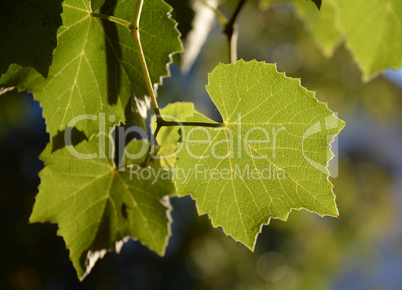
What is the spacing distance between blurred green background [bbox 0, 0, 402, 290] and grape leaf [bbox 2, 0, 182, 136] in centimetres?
331

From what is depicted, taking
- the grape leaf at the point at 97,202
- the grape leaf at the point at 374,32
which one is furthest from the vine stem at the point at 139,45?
the grape leaf at the point at 374,32

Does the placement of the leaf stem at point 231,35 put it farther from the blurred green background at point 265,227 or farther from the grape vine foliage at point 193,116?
the blurred green background at point 265,227

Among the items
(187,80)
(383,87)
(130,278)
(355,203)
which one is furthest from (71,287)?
(383,87)

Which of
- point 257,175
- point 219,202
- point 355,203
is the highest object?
point 257,175

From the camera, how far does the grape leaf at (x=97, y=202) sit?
Answer: 3.83ft

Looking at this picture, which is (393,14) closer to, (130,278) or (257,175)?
(257,175)

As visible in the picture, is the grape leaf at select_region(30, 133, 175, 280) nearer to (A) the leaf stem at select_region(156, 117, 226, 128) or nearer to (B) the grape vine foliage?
(B) the grape vine foliage

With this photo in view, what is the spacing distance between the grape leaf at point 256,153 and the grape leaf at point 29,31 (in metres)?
0.38

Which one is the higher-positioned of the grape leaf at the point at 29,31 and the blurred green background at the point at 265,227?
the grape leaf at the point at 29,31

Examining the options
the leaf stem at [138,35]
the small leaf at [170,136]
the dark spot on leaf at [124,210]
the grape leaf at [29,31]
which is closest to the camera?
the grape leaf at [29,31]

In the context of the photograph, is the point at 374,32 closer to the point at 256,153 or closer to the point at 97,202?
the point at 256,153

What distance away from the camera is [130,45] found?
3.27 ft

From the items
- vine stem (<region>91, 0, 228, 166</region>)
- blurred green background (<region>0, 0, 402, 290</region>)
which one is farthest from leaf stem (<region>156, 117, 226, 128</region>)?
blurred green background (<region>0, 0, 402, 290</region>)

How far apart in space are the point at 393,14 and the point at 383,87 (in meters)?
8.30
